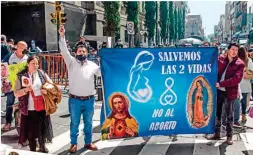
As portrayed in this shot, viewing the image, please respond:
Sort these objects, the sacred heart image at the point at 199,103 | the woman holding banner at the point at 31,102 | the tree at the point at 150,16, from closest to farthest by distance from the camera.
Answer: the woman holding banner at the point at 31,102 → the sacred heart image at the point at 199,103 → the tree at the point at 150,16

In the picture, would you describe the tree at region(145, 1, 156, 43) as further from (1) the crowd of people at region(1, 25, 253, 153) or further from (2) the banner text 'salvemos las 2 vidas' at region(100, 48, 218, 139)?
(2) the banner text 'salvemos las 2 vidas' at region(100, 48, 218, 139)

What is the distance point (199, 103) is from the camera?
6.26m

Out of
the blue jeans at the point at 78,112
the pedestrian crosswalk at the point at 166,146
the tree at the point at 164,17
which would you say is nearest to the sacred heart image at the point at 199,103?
the pedestrian crosswalk at the point at 166,146

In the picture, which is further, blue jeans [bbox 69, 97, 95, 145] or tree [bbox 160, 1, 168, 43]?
tree [bbox 160, 1, 168, 43]

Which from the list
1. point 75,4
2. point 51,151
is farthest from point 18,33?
point 51,151

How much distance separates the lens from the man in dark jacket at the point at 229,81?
609 cm

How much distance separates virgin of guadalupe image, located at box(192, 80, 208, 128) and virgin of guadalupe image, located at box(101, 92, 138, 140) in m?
1.19

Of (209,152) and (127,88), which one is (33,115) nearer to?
(127,88)

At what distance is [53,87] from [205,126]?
2.91 m

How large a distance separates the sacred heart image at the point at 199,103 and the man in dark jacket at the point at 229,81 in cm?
24

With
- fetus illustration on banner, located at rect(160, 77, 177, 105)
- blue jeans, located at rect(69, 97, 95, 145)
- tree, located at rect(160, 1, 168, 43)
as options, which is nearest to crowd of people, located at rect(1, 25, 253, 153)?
blue jeans, located at rect(69, 97, 95, 145)

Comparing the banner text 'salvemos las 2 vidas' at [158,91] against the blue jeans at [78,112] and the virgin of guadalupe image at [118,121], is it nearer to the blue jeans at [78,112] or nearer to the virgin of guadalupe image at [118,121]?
the virgin of guadalupe image at [118,121]

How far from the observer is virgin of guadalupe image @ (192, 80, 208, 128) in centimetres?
622

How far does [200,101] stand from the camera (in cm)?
625
